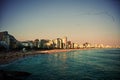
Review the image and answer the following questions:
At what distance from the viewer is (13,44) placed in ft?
327

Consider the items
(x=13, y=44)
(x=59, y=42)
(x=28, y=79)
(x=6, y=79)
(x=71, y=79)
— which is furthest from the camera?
(x=59, y=42)

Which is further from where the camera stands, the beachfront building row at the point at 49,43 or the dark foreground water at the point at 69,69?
the beachfront building row at the point at 49,43

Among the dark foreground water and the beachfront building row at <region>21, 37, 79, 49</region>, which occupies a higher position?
the beachfront building row at <region>21, 37, 79, 49</region>

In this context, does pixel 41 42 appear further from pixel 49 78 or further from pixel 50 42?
pixel 49 78

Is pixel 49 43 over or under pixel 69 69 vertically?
→ over

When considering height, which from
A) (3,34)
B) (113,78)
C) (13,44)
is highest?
(3,34)

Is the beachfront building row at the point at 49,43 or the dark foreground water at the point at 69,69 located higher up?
the beachfront building row at the point at 49,43

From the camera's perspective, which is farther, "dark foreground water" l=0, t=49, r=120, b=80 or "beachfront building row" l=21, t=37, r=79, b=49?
"beachfront building row" l=21, t=37, r=79, b=49

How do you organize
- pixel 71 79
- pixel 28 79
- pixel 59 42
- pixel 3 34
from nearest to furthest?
pixel 28 79
pixel 71 79
pixel 3 34
pixel 59 42

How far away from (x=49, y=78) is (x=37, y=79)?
65.0 inches

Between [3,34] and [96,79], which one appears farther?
[3,34]

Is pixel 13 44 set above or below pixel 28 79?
above

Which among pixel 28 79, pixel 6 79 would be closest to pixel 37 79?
pixel 28 79

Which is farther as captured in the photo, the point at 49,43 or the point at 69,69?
the point at 49,43
